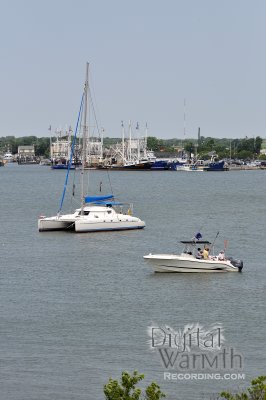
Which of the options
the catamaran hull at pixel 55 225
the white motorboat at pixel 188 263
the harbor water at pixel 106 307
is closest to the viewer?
the harbor water at pixel 106 307

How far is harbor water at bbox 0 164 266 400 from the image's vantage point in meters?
33.9

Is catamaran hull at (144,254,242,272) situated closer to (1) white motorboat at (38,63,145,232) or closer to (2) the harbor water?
(2) the harbor water

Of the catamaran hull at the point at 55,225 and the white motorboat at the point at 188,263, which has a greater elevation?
the white motorboat at the point at 188,263

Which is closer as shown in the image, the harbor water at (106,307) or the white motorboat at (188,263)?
the harbor water at (106,307)

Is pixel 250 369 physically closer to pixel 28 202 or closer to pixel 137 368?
pixel 137 368

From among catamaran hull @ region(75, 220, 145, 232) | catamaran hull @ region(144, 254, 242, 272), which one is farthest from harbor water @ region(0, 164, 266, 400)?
catamaran hull @ region(75, 220, 145, 232)

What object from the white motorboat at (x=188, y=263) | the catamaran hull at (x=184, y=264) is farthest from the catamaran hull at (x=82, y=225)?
the catamaran hull at (x=184, y=264)

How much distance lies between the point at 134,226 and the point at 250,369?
4087 centimetres

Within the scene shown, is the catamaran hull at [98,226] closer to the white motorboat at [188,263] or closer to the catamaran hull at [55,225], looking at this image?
the catamaran hull at [55,225]

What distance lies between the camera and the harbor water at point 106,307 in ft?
111

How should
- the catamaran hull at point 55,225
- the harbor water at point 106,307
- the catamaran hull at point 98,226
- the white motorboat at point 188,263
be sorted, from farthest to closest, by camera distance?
the catamaran hull at point 55,225 < the catamaran hull at point 98,226 < the white motorboat at point 188,263 < the harbor water at point 106,307

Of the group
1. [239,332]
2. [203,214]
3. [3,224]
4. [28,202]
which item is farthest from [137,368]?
[28,202]

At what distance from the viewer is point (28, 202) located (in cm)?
11575

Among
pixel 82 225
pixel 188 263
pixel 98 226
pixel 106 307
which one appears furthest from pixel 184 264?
pixel 98 226
